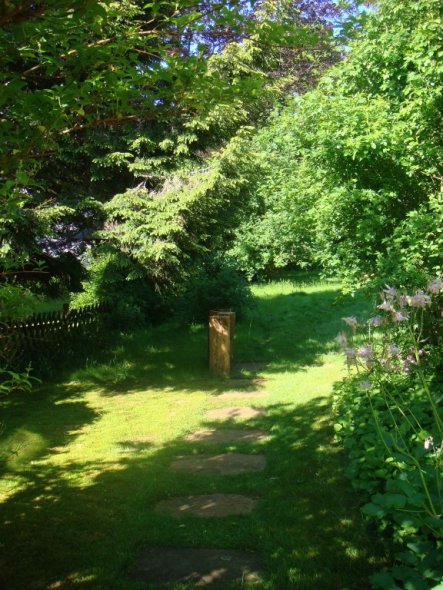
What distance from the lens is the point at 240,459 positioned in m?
5.11

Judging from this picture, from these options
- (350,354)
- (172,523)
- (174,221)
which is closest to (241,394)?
(174,221)

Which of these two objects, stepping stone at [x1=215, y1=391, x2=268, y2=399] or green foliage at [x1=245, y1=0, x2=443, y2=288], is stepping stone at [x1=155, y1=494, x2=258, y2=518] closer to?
green foliage at [x1=245, y1=0, x2=443, y2=288]

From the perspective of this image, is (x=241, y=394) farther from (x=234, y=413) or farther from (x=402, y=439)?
(x=402, y=439)

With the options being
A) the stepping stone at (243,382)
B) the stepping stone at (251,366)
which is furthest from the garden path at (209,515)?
the stepping stone at (251,366)

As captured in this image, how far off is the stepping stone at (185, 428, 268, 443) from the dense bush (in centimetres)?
97

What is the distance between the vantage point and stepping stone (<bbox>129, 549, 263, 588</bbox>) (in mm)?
3100

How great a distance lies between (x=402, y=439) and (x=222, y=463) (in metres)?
2.57

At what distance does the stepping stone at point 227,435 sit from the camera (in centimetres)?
571

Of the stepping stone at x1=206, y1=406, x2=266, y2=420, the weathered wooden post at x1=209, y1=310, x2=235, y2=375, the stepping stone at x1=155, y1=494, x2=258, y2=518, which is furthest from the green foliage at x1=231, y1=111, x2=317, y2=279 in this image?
the stepping stone at x1=155, y1=494, x2=258, y2=518

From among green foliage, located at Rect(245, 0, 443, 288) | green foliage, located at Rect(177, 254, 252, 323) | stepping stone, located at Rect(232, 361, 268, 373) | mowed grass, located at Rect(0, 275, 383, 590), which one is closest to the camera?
mowed grass, located at Rect(0, 275, 383, 590)

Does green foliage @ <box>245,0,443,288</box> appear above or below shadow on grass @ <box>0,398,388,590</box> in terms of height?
above

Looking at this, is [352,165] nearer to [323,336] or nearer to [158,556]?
[158,556]

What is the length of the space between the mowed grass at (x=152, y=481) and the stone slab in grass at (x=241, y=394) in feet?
0.53

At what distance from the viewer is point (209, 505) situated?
4125 mm
